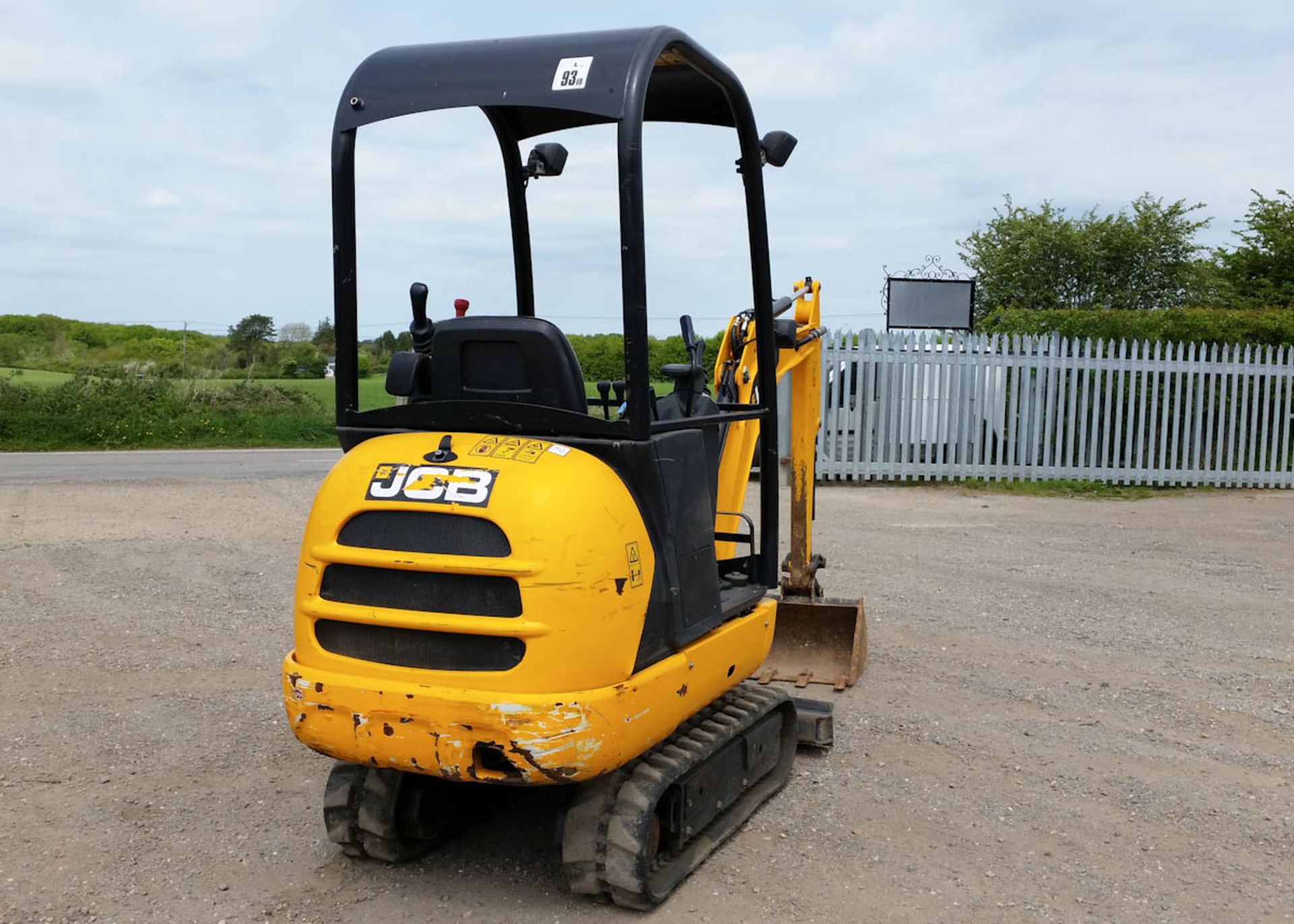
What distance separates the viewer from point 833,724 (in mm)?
5695

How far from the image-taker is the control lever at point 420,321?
14.1ft

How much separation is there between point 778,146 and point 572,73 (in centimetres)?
117

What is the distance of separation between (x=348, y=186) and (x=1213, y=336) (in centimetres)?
1526

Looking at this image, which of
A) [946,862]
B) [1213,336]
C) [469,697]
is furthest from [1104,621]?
[1213,336]

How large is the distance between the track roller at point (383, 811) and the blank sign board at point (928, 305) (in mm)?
13176

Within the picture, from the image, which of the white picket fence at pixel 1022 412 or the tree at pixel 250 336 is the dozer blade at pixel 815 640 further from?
the tree at pixel 250 336

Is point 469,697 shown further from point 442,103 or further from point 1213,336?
point 1213,336

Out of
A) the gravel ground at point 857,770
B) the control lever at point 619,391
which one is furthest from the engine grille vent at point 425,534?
the gravel ground at point 857,770

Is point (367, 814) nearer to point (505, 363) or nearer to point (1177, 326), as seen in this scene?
point (505, 363)

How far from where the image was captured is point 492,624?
3.54 m

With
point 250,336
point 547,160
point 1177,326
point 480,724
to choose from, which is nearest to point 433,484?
point 480,724

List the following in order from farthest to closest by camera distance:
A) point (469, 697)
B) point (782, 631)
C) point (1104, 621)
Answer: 1. point (1104, 621)
2. point (782, 631)
3. point (469, 697)

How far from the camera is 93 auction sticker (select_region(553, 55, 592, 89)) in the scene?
367 cm

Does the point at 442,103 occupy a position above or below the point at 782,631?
above
